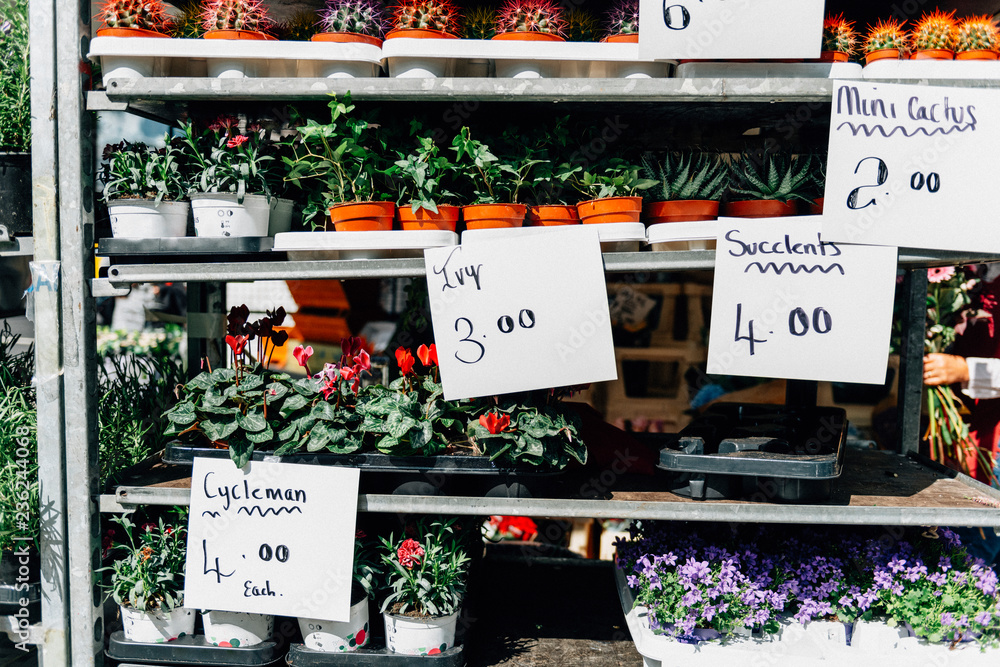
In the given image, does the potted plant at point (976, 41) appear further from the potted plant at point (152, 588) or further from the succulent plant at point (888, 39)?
the potted plant at point (152, 588)

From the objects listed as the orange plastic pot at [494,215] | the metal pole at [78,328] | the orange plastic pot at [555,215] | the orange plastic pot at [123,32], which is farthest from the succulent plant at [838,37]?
the metal pole at [78,328]

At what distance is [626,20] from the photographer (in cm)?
144

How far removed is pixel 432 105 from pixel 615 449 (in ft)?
3.12

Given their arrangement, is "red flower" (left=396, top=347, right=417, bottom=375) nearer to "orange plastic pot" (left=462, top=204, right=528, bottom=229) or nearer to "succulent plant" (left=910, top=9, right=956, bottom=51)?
"orange plastic pot" (left=462, top=204, right=528, bottom=229)

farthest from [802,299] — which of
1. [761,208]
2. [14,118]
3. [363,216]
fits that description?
[14,118]

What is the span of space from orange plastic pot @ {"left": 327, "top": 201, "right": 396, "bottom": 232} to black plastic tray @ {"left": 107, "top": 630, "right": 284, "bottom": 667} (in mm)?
944

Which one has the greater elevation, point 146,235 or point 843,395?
point 146,235

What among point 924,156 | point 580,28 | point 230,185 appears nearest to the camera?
point 924,156

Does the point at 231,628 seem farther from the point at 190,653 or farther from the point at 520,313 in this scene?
the point at 520,313

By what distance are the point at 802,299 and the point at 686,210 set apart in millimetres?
300

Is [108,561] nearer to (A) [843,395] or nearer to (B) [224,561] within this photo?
(B) [224,561]

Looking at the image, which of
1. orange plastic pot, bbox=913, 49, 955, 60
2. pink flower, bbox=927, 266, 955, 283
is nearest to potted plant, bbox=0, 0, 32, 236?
orange plastic pot, bbox=913, 49, 955, 60

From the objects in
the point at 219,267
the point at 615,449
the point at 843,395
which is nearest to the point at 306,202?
the point at 219,267

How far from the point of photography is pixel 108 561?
1572 mm
